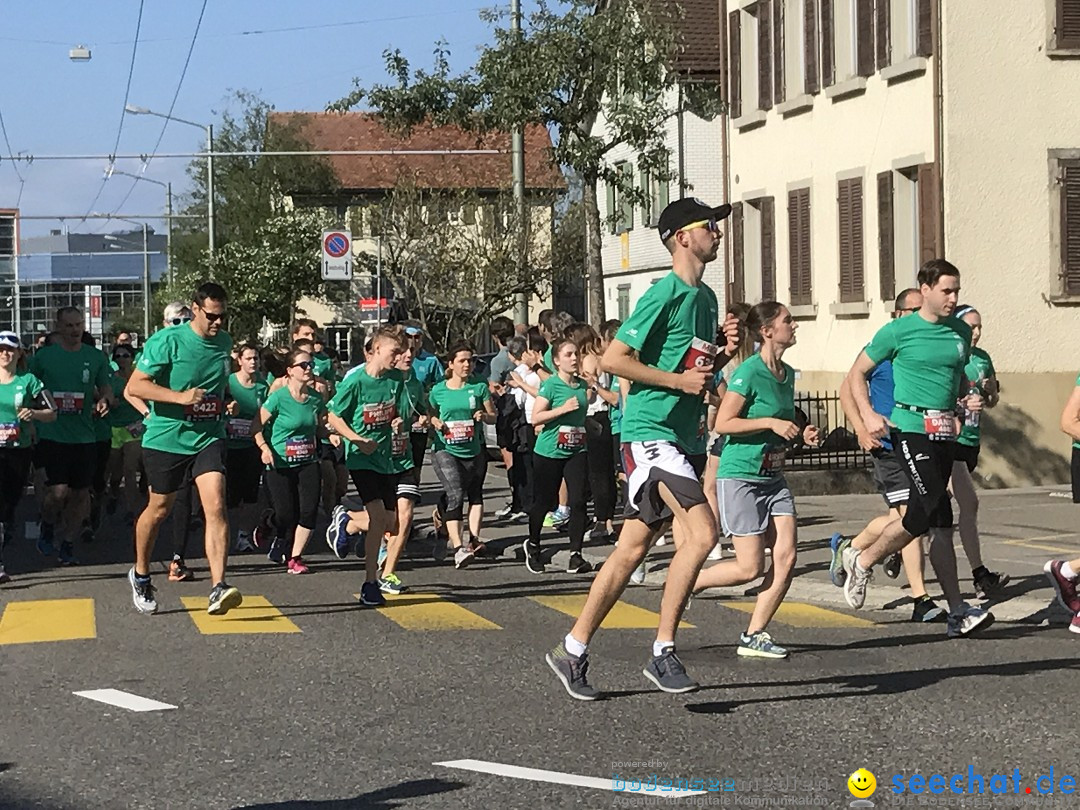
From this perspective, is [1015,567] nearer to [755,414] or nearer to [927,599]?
[927,599]

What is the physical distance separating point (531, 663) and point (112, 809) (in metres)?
3.62

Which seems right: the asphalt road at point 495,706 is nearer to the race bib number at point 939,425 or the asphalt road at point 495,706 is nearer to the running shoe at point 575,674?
the running shoe at point 575,674

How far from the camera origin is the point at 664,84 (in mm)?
32156

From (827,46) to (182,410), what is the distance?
16755 mm

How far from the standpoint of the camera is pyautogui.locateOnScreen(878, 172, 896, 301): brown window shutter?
25.1 metres

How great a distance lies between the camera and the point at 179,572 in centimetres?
1472

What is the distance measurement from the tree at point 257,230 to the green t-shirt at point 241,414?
1765 inches

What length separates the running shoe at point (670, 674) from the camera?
8617mm

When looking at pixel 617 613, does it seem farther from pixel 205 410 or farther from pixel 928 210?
pixel 928 210

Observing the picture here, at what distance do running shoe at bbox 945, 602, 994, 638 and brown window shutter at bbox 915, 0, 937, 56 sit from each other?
45.7ft

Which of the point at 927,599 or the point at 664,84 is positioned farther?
the point at 664,84

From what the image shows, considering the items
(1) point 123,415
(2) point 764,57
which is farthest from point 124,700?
(2) point 764,57

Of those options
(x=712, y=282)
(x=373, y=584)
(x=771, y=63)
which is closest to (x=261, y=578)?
(x=373, y=584)

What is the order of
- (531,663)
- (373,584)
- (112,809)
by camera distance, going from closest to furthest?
(112,809) < (531,663) < (373,584)
